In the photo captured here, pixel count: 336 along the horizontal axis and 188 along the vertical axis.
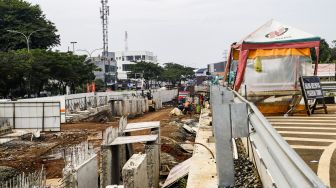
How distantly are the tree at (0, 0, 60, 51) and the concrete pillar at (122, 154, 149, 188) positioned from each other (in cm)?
5209

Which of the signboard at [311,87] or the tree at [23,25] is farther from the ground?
the tree at [23,25]

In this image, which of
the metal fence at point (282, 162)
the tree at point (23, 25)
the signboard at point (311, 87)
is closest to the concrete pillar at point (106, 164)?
the metal fence at point (282, 162)

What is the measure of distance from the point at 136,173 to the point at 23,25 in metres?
55.4

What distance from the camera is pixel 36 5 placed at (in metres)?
63.1

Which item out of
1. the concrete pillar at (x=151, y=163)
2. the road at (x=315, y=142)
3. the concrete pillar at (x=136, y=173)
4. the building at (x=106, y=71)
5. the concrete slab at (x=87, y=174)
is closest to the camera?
the road at (x=315, y=142)

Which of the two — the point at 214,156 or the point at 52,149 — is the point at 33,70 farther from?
the point at 214,156

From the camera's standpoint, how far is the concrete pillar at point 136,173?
695cm

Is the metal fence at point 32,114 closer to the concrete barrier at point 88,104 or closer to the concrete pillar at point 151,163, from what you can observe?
the concrete barrier at point 88,104

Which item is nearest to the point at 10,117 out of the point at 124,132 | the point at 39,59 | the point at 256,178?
the point at 124,132

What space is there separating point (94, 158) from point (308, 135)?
163 inches

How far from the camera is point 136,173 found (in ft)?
23.5

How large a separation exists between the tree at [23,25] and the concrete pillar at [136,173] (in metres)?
52.1

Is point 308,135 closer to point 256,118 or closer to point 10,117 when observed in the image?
point 256,118

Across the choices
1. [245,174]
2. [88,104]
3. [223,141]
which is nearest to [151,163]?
[245,174]
